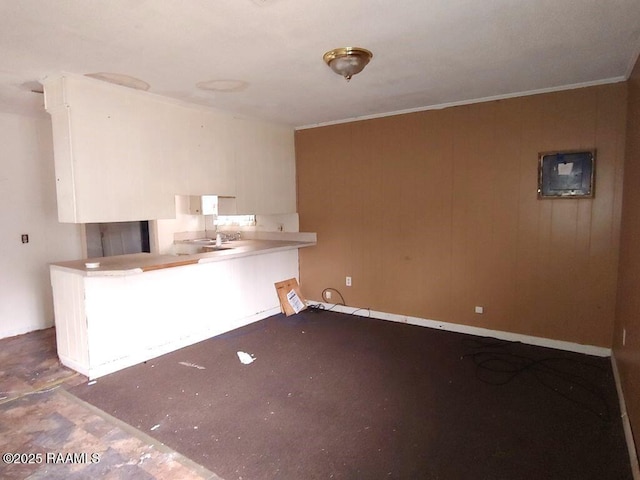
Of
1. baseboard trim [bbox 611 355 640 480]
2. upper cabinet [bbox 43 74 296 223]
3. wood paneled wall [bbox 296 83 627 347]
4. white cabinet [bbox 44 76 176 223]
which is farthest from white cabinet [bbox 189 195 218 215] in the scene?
baseboard trim [bbox 611 355 640 480]

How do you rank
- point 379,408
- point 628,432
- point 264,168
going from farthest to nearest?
point 264,168, point 379,408, point 628,432

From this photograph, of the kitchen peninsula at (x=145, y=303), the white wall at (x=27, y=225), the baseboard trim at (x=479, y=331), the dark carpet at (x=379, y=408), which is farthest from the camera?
the white wall at (x=27, y=225)

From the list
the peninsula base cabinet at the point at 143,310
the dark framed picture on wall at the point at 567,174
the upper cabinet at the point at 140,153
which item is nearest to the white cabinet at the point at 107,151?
the upper cabinet at the point at 140,153

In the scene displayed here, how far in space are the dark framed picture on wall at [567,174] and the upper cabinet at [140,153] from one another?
2999 mm

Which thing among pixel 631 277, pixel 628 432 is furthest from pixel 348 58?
pixel 628 432

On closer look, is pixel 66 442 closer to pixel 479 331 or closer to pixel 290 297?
pixel 290 297

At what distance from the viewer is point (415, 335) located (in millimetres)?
4004

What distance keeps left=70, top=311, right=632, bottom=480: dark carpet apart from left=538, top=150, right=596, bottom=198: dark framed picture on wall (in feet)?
4.70

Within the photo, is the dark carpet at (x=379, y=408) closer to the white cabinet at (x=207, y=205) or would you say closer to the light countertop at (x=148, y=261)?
the light countertop at (x=148, y=261)

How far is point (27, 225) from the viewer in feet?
14.0

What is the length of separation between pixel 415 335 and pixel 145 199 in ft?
9.67

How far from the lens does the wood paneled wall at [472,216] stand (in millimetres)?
3322

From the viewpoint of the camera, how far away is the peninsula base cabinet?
308cm

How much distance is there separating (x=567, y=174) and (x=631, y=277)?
121cm
